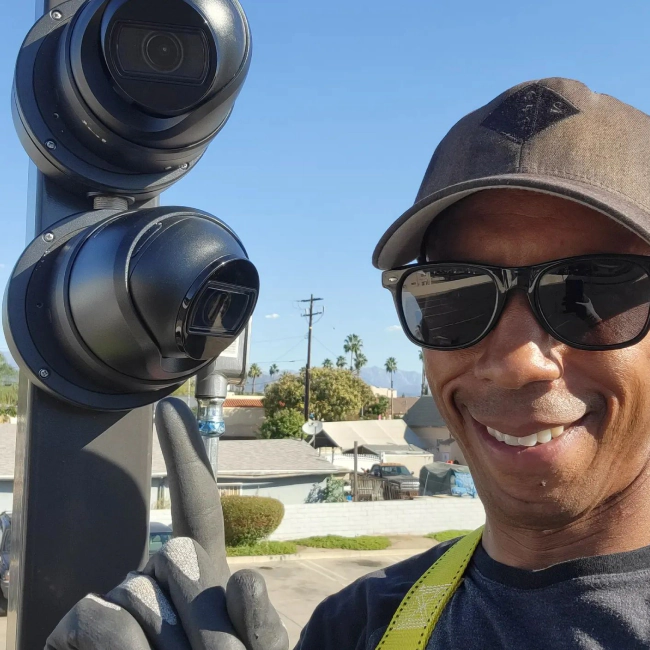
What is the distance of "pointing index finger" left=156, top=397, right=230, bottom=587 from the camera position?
5.40 feet

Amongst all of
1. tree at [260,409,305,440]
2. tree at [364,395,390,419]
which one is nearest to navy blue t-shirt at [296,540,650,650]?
tree at [260,409,305,440]

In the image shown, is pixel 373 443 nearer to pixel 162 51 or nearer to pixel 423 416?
pixel 423 416

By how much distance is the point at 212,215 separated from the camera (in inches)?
64.2

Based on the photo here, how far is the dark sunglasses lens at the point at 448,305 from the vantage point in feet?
4.31

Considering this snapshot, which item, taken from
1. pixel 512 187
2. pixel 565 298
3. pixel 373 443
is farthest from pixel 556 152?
pixel 373 443

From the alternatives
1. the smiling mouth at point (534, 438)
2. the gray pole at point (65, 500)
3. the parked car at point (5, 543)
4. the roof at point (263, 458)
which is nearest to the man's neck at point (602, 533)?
the smiling mouth at point (534, 438)

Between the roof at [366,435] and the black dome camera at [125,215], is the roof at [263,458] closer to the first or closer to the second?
the roof at [366,435]

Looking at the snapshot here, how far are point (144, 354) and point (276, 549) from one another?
1830 centimetres

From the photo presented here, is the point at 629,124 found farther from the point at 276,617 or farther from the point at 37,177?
the point at 37,177

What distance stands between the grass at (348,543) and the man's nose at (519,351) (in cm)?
1949

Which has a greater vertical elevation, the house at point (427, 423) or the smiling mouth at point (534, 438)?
the smiling mouth at point (534, 438)

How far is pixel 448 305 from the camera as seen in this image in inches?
54.8

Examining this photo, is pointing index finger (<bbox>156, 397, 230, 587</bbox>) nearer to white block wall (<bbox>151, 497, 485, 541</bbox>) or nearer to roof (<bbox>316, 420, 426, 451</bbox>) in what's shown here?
white block wall (<bbox>151, 497, 485, 541</bbox>)

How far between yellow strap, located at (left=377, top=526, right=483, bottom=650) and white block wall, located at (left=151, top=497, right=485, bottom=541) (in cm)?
1963
